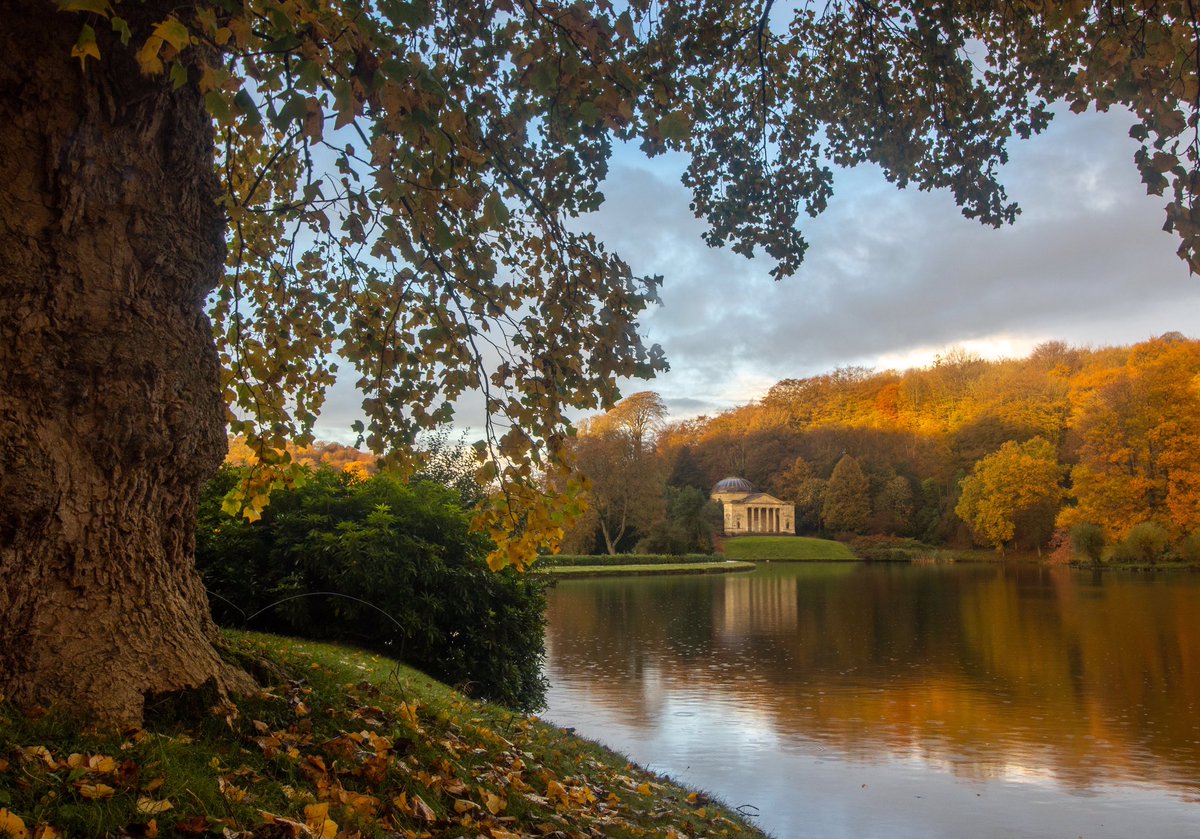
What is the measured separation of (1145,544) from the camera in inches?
1513

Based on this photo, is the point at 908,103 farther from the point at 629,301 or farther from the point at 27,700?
the point at 27,700

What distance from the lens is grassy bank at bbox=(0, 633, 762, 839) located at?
2570mm

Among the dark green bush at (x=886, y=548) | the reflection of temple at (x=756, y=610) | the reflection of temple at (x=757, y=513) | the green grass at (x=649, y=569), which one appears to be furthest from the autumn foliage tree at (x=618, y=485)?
the reflection of temple at (x=757, y=513)

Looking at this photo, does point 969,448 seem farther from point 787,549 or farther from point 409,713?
point 409,713

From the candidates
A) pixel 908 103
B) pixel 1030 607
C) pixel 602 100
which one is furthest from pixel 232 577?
pixel 1030 607

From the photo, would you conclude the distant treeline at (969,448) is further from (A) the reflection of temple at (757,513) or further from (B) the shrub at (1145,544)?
(A) the reflection of temple at (757,513)

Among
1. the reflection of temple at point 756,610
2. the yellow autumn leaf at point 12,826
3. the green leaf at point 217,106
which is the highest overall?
the green leaf at point 217,106

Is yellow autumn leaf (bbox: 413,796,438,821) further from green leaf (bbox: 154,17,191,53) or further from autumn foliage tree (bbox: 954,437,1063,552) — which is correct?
autumn foliage tree (bbox: 954,437,1063,552)

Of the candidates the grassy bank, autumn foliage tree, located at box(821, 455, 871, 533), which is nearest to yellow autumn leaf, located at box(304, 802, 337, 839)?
the grassy bank

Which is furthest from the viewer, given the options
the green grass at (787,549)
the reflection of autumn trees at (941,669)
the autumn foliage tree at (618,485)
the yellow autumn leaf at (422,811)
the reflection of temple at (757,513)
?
the reflection of temple at (757,513)

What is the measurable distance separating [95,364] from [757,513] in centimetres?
7372

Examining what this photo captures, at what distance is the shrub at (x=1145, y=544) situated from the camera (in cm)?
3816

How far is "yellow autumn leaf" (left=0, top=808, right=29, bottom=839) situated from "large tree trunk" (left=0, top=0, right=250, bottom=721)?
855 mm

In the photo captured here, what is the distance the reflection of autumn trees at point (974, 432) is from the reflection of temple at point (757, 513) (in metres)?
1.73
